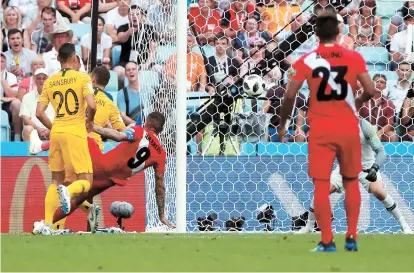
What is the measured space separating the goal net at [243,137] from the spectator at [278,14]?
0.43m

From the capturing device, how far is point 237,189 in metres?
13.0

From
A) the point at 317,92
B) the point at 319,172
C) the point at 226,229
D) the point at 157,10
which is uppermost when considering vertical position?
the point at 157,10

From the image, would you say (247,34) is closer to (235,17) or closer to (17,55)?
(235,17)

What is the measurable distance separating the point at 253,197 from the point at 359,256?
18.7ft

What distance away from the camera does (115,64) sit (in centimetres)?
1559

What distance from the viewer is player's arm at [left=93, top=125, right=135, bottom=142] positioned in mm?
10789

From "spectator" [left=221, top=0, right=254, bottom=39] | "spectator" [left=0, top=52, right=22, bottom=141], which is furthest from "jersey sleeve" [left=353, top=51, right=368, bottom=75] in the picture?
"spectator" [left=0, top=52, right=22, bottom=141]

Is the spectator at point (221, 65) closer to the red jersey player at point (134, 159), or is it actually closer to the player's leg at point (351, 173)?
the red jersey player at point (134, 159)

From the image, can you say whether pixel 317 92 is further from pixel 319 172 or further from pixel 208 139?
pixel 208 139

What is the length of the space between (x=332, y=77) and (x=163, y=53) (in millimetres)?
5342

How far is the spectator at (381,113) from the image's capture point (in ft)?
44.5

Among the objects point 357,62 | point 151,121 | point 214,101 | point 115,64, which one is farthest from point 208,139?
point 357,62

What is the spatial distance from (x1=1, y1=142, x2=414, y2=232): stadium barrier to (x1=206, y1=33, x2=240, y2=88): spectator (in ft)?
3.85

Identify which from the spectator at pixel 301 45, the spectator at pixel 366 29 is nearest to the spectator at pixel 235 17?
the spectator at pixel 301 45
